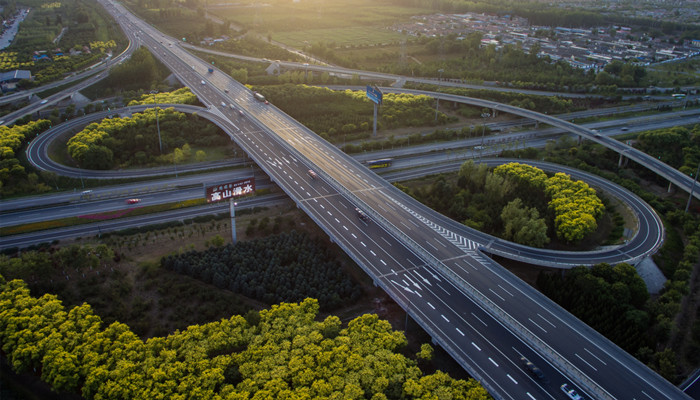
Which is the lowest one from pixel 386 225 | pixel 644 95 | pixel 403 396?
pixel 403 396

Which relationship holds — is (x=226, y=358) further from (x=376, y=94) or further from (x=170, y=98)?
(x=170, y=98)

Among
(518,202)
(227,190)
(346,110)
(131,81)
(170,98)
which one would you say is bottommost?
(518,202)

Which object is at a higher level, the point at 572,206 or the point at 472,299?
the point at 572,206

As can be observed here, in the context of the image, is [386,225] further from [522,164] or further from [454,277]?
[522,164]

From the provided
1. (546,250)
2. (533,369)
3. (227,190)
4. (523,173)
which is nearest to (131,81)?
(227,190)

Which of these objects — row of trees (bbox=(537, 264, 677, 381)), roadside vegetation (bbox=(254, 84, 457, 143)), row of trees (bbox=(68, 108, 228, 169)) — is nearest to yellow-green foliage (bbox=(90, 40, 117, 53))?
roadside vegetation (bbox=(254, 84, 457, 143))

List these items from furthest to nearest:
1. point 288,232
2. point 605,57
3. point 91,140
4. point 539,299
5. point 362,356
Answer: point 605,57
point 91,140
point 288,232
point 539,299
point 362,356

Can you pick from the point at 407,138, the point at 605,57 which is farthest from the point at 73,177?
the point at 605,57
